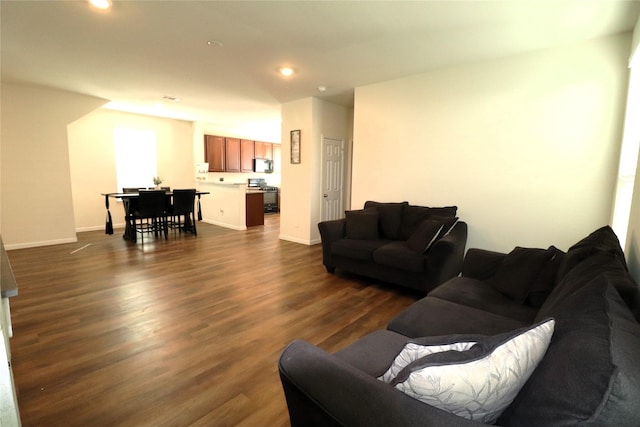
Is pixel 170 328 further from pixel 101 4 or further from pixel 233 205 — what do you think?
pixel 233 205

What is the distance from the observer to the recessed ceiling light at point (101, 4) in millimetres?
2223

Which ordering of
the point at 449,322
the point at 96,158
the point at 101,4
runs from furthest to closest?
the point at 96,158
the point at 101,4
the point at 449,322

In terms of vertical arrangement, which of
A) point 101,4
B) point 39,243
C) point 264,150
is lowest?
point 39,243

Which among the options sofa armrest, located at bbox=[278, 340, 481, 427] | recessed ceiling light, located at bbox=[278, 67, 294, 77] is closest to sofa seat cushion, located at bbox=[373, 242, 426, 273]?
sofa armrest, located at bbox=[278, 340, 481, 427]

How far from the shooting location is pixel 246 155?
8.69 m

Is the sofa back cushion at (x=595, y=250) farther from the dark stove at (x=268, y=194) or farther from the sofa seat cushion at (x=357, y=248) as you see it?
the dark stove at (x=268, y=194)

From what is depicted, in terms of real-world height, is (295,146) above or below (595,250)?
above

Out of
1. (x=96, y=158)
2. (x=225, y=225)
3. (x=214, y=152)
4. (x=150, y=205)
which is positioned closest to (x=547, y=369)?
(x=150, y=205)

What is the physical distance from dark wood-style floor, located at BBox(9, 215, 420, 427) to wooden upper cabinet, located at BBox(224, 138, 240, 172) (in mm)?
4308

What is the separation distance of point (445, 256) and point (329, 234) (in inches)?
54.2

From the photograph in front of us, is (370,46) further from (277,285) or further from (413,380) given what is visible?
(413,380)

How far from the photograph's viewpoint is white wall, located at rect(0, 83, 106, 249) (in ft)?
14.7

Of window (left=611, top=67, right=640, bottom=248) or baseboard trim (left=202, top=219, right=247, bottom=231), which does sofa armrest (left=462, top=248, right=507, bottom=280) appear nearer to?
window (left=611, top=67, right=640, bottom=248)

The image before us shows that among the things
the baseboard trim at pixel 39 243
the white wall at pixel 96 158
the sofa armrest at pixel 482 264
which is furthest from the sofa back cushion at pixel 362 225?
the white wall at pixel 96 158
